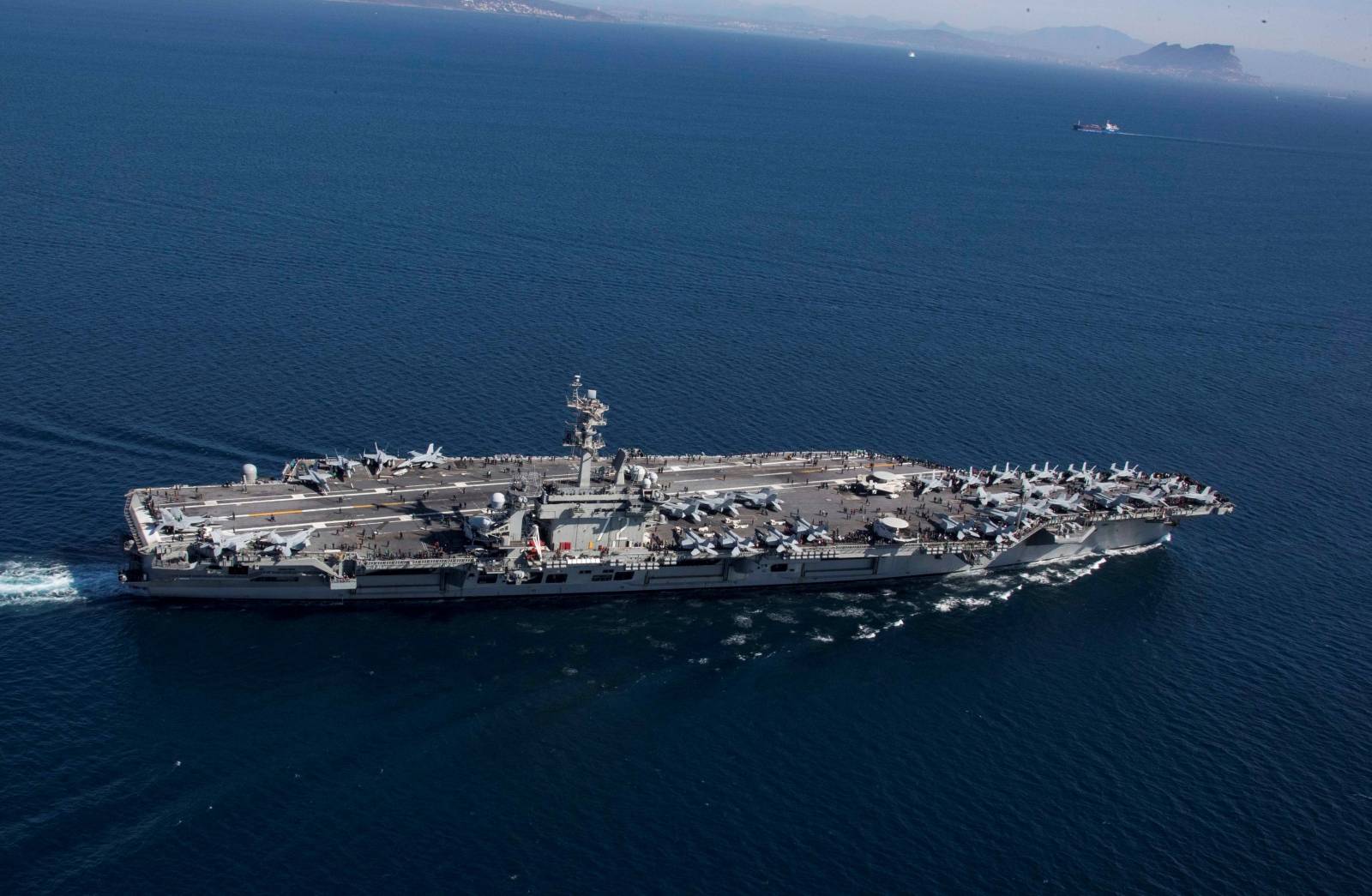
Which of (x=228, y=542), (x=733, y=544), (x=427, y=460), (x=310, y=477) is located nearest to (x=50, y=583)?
(x=228, y=542)

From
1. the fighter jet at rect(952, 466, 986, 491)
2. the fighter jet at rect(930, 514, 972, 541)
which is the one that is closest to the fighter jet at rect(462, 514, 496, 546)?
the fighter jet at rect(930, 514, 972, 541)

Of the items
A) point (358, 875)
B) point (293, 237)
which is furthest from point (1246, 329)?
point (358, 875)

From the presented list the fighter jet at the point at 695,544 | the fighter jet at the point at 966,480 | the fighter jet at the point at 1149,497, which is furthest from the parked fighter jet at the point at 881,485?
the fighter jet at the point at 1149,497

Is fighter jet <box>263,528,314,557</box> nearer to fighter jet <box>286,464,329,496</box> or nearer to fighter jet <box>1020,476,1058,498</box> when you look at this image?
fighter jet <box>286,464,329,496</box>

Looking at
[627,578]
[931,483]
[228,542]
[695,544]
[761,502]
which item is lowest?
[627,578]

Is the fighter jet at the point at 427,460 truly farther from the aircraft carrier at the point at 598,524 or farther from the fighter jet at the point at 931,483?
the fighter jet at the point at 931,483

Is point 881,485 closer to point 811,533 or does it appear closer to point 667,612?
point 811,533
